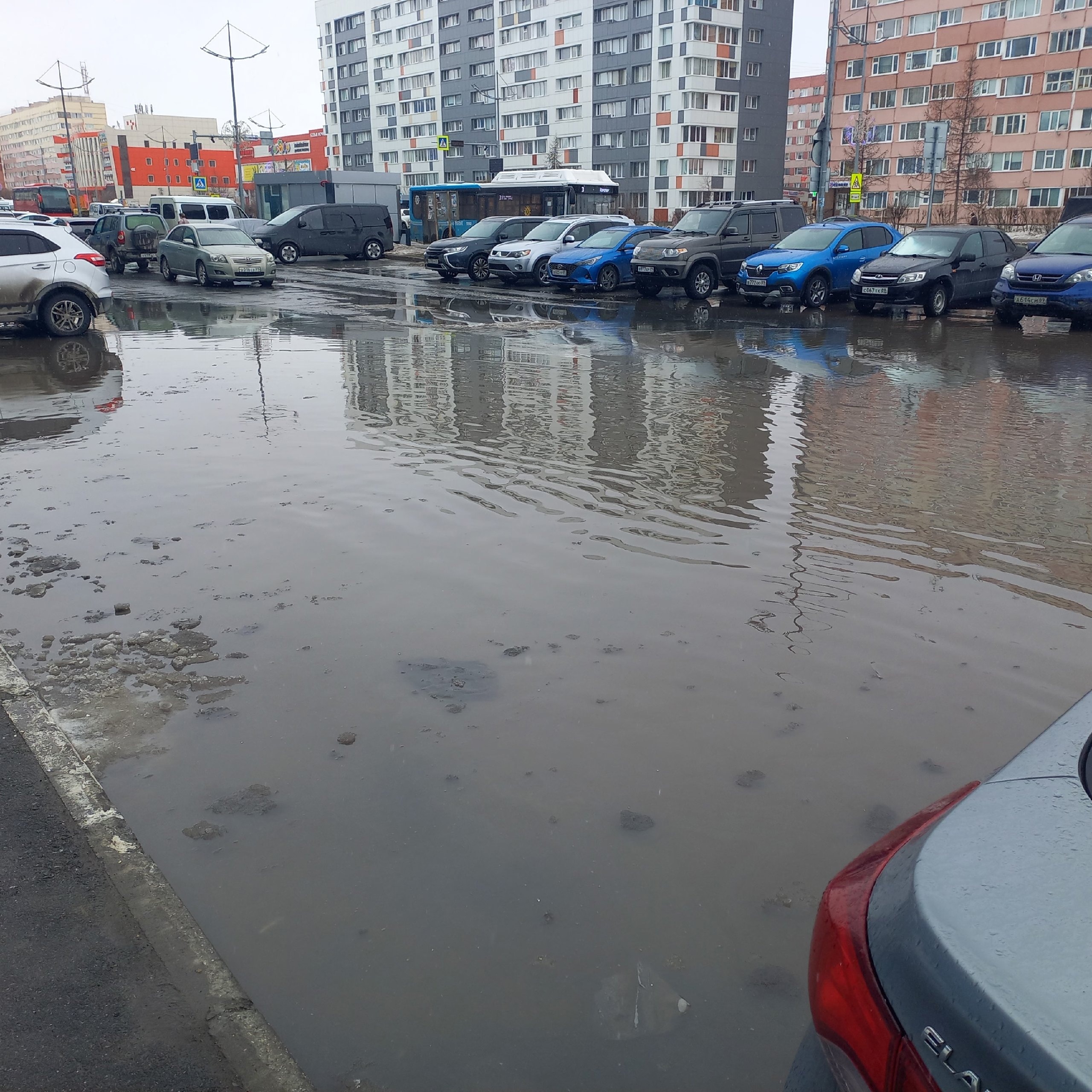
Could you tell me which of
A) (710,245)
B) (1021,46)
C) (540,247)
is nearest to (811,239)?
(710,245)

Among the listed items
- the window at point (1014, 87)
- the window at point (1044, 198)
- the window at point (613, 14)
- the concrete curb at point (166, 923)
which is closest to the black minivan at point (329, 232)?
the concrete curb at point (166, 923)

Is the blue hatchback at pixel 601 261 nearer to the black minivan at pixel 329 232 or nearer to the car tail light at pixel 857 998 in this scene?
the black minivan at pixel 329 232

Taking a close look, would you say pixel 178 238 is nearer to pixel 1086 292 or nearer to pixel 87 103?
pixel 1086 292

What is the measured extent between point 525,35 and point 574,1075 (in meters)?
→ 95.5

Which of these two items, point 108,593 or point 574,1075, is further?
point 108,593

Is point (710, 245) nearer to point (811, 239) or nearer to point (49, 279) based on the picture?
point (811, 239)

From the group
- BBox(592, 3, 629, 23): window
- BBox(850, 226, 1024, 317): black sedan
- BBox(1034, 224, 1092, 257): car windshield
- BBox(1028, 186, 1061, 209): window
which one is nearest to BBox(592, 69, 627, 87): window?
BBox(592, 3, 629, 23): window

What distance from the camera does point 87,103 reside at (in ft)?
605

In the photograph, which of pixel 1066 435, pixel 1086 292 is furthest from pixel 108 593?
pixel 1086 292

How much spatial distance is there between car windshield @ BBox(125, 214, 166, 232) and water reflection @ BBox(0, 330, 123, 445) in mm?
17285

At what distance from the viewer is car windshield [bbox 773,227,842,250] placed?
807 inches

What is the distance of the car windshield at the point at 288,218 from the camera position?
35.5m

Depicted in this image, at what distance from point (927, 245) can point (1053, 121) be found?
59.2m

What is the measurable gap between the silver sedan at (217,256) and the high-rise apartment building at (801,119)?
4520 inches
